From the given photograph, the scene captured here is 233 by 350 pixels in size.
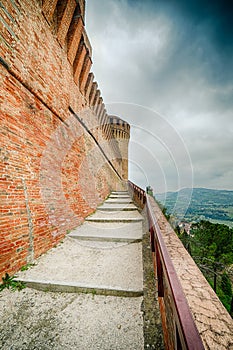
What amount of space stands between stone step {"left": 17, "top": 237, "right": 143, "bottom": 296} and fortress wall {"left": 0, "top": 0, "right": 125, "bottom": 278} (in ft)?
1.08

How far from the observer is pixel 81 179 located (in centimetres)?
575

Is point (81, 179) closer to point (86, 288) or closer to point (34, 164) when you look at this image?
point (34, 164)

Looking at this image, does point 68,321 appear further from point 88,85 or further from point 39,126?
point 88,85

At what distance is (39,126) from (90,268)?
3162 mm

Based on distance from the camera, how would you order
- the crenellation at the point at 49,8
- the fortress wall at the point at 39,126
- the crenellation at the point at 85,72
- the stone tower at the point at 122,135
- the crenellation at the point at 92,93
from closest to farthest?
the fortress wall at the point at 39,126, the crenellation at the point at 49,8, the crenellation at the point at 85,72, the crenellation at the point at 92,93, the stone tower at the point at 122,135

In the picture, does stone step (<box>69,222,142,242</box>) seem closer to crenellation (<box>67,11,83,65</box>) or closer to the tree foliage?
crenellation (<box>67,11,83,65</box>)

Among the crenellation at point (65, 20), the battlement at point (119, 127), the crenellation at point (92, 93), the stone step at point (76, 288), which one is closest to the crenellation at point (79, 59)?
the crenellation at point (65, 20)

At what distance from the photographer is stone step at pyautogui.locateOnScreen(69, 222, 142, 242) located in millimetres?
4078

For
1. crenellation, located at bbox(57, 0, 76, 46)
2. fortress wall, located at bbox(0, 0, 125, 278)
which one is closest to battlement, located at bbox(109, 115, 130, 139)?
fortress wall, located at bbox(0, 0, 125, 278)

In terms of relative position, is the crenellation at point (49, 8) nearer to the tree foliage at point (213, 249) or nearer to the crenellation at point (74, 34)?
the crenellation at point (74, 34)

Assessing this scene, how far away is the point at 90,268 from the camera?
2.95 m

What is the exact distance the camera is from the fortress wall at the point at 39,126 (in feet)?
8.59

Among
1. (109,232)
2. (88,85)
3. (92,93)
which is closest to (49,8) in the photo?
(88,85)

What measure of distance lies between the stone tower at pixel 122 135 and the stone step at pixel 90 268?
21509mm
